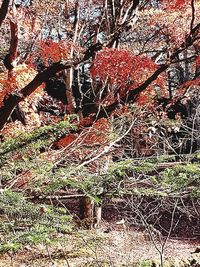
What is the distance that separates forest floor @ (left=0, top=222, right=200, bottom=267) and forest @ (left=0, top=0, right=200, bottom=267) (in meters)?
0.04

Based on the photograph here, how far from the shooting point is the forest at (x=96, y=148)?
4633mm

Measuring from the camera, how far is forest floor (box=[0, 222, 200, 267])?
8.66 meters

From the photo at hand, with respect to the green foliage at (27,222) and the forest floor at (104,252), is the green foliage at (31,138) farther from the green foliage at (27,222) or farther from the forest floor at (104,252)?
the forest floor at (104,252)

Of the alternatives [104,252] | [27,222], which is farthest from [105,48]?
[27,222]

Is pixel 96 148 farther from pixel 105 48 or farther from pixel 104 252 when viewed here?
pixel 104 252

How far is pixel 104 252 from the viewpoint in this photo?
9.52 meters

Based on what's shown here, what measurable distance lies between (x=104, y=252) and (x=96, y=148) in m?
3.98

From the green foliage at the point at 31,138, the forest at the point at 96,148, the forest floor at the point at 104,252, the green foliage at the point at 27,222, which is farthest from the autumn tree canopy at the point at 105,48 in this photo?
the green foliage at the point at 27,222

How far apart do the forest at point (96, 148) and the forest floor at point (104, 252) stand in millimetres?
36

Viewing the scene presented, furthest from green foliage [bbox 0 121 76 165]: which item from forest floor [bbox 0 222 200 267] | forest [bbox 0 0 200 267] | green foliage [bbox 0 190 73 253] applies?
forest floor [bbox 0 222 200 267]

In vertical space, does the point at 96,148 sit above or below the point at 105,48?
below

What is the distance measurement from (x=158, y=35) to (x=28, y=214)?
1144 cm

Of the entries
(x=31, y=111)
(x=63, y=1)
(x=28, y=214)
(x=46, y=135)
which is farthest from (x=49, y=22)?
(x=28, y=214)

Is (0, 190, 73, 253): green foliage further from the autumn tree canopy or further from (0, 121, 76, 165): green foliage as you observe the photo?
the autumn tree canopy
